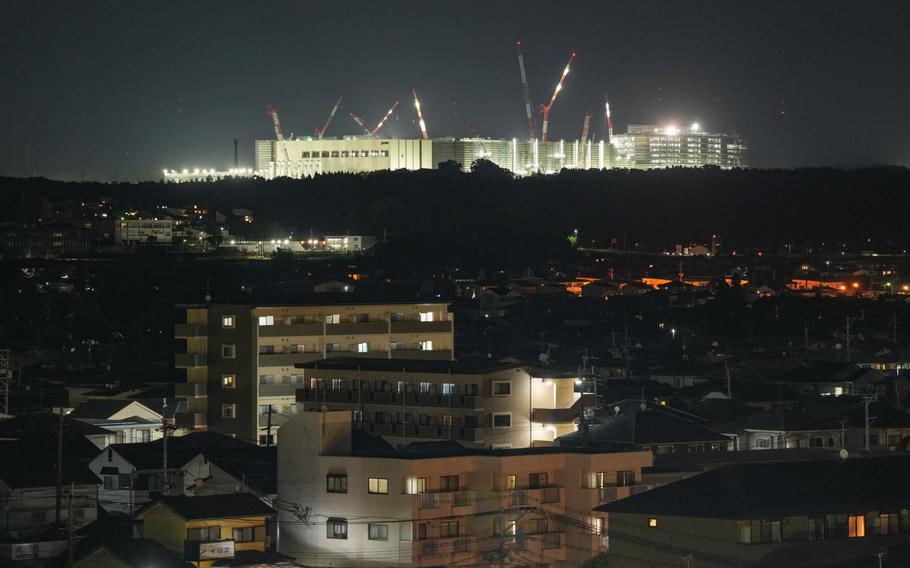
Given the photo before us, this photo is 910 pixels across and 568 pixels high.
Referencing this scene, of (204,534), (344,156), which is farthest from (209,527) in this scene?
(344,156)

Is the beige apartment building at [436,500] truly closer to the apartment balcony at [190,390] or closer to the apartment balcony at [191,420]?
the apartment balcony at [191,420]

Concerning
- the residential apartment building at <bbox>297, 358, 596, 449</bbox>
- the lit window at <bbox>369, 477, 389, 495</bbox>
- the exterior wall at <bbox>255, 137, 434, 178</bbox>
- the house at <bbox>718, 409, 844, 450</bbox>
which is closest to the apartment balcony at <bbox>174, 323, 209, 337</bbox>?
the residential apartment building at <bbox>297, 358, 596, 449</bbox>

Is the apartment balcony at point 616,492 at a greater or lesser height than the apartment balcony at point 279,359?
lesser

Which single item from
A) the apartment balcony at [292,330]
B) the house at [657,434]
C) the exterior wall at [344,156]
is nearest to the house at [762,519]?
the house at [657,434]

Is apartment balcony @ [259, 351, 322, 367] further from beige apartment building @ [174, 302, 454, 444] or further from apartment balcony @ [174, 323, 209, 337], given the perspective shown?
apartment balcony @ [174, 323, 209, 337]

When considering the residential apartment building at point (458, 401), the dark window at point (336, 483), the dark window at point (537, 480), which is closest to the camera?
the dark window at point (336, 483)

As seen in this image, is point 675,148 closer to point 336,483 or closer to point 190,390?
point 190,390
